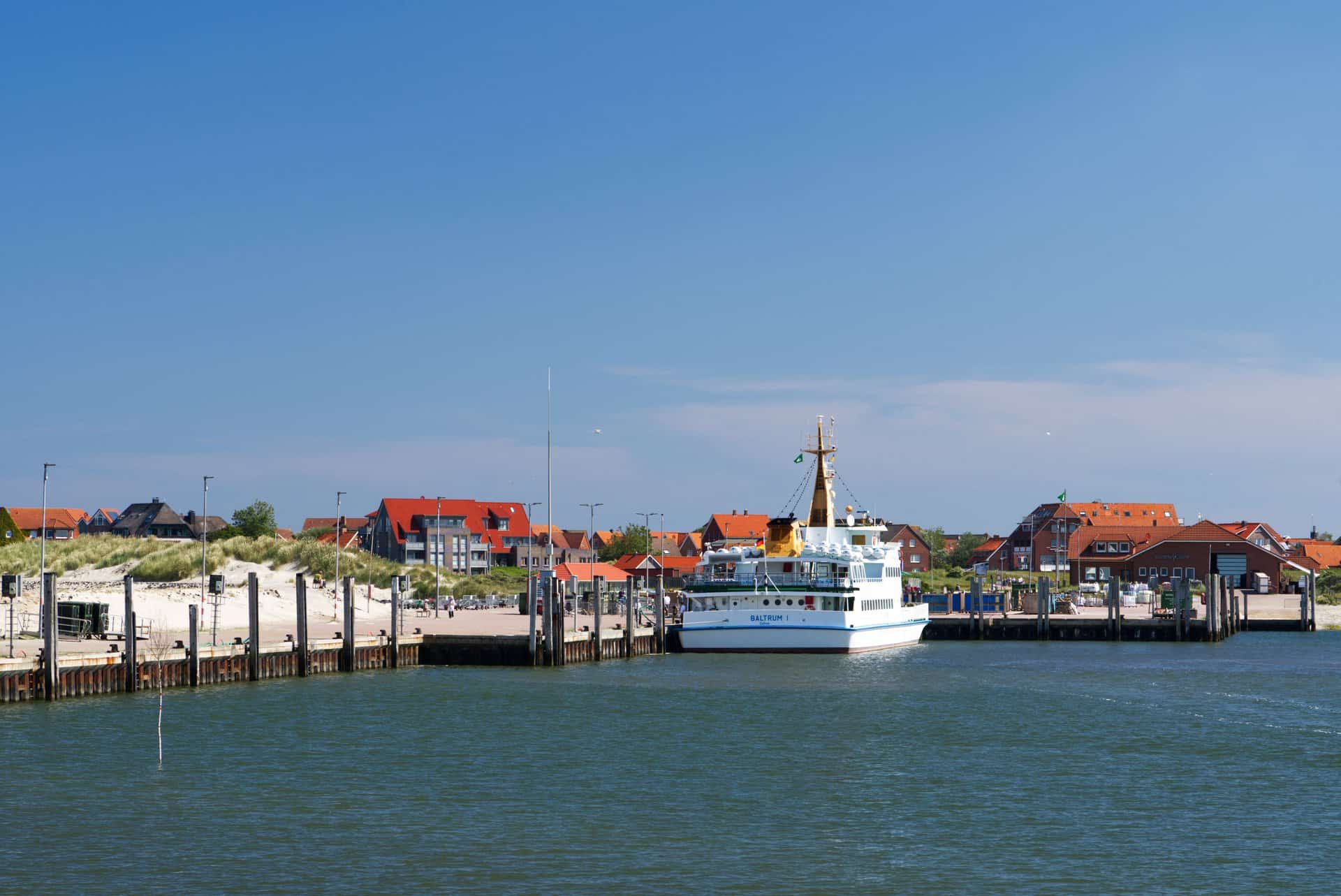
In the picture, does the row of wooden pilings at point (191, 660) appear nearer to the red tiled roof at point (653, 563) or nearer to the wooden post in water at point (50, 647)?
the wooden post in water at point (50, 647)

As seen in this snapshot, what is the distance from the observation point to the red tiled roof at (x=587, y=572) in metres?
136

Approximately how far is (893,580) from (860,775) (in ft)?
170

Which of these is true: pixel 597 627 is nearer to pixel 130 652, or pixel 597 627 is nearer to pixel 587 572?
pixel 130 652

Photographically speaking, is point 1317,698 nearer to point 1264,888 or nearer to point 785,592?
point 785,592

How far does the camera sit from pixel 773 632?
8144 cm

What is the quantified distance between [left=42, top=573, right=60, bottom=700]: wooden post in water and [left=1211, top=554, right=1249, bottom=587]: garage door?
128322 millimetres

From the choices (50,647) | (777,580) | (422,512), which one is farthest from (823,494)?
(422,512)

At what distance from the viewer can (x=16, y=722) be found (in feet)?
163

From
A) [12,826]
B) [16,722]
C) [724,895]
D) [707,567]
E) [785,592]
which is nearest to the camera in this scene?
[724,895]

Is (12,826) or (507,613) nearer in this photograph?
(12,826)

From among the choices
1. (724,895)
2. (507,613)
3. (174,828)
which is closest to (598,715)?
(174,828)

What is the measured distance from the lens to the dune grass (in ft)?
440

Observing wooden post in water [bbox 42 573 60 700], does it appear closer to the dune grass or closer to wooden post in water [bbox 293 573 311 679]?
wooden post in water [bbox 293 573 311 679]

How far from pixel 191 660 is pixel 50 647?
25.7 feet
